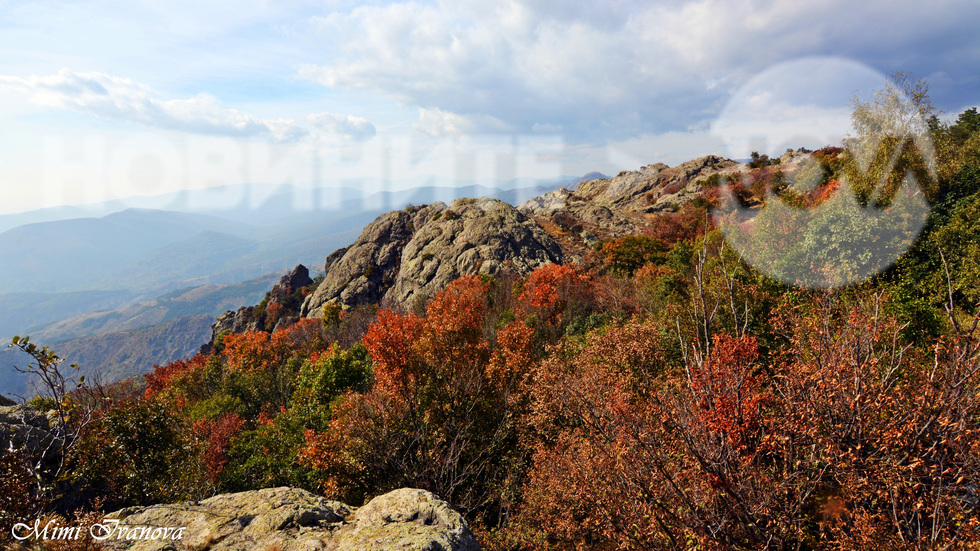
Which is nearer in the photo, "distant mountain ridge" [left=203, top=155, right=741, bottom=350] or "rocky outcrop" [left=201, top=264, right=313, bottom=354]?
"distant mountain ridge" [left=203, top=155, right=741, bottom=350]

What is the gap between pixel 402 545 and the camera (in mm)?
6809

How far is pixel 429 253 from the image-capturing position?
66.3 m

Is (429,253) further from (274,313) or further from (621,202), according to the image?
(621,202)

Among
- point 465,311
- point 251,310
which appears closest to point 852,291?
point 465,311

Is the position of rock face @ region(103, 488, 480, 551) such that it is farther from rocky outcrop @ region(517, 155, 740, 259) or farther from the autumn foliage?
rocky outcrop @ region(517, 155, 740, 259)

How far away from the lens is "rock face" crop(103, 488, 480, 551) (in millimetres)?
7141

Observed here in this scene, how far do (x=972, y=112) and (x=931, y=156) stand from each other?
65.9 metres

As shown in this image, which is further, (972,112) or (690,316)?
(972,112)

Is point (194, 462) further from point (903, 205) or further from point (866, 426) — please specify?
point (903, 205)

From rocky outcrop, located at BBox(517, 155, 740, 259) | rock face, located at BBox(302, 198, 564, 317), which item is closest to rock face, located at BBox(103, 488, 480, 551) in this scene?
rock face, located at BBox(302, 198, 564, 317)

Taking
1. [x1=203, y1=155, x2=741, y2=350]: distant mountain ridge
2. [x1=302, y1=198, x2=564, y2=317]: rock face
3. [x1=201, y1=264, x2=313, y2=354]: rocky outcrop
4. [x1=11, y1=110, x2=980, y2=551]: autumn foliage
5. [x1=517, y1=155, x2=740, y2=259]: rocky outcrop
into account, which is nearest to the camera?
[x1=11, y1=110, x2=980, y2=551]: autumn foliage

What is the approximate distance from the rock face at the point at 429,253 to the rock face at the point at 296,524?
4896 centimetres

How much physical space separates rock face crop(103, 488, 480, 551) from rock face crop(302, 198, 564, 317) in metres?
49.0

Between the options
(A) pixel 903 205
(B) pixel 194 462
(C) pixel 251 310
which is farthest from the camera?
(C) pixel 251 310
